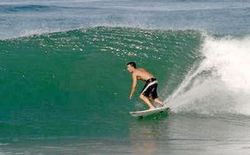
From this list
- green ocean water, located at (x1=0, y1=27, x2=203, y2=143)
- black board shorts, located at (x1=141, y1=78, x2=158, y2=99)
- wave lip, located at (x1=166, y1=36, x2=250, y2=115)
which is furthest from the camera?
wave lip, located at (x1=166, y1=36, x2=250, y2=115)

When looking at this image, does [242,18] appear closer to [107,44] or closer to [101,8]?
[101,8]

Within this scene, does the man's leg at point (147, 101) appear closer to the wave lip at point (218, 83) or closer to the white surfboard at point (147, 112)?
the white surfboard at point (147, 112)

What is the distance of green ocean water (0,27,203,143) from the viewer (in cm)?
1344

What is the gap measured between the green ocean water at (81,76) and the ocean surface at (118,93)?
22 millimetres

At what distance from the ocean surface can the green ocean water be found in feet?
0.07

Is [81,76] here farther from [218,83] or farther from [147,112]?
[147,112]

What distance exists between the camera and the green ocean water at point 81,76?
13.4m

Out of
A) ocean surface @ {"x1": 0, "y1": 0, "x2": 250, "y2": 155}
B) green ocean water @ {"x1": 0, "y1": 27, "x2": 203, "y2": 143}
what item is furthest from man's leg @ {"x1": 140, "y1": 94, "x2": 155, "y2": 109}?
green ocean water @ {"x1": 0, "y1": 27, "x2": 203, "y2": 143}

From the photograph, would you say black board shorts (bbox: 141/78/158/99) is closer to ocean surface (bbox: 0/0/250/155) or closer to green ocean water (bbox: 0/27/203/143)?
ocean surface (bbox: 0/0/250/155)

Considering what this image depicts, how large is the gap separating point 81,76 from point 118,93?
1237mm

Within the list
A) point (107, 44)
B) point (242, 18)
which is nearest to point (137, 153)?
point (107, 44)

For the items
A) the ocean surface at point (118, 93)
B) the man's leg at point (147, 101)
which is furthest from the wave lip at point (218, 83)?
the man's leg at point (147, 101)

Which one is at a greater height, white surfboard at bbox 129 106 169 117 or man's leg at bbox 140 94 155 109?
man's leg at bbox 140 94 155 109

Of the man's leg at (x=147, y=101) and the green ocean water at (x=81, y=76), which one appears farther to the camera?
the man's leg at (x=147, y=101)
